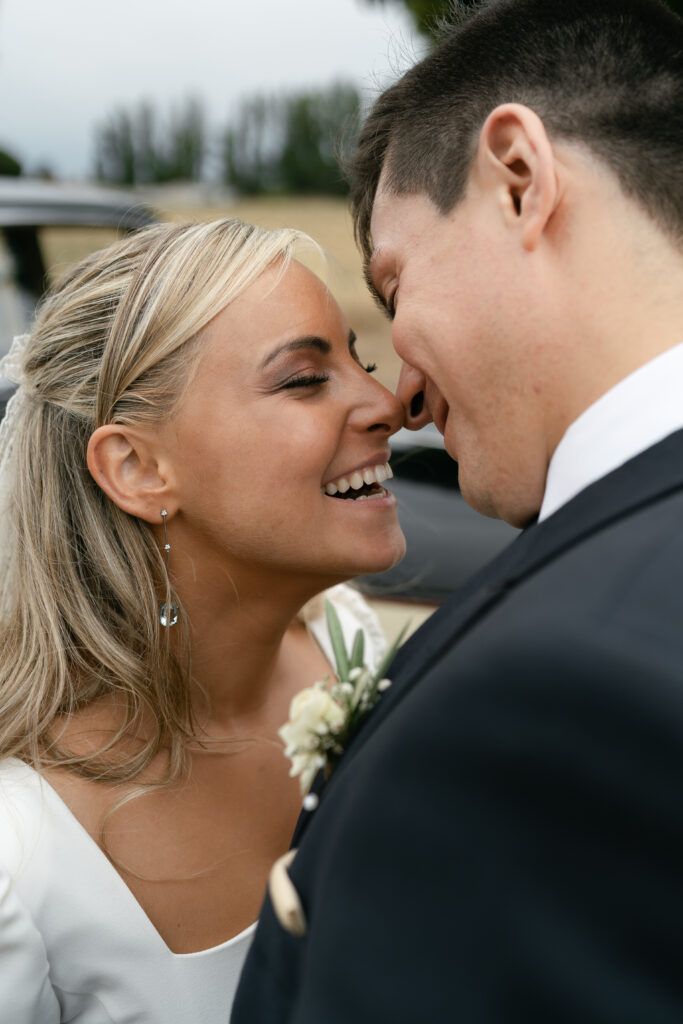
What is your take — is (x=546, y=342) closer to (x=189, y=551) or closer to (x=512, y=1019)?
(x=512, y=1019)

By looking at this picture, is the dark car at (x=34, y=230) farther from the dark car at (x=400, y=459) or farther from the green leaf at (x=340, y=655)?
the green leaf at (x=340, y=655)

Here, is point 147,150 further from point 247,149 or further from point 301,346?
point 301,346

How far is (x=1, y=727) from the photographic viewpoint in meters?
2.10

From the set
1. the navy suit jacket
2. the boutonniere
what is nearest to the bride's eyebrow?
the boutonniere

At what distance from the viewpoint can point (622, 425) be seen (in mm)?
1225

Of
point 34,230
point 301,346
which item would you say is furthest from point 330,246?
point 301,346

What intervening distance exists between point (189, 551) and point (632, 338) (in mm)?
1342

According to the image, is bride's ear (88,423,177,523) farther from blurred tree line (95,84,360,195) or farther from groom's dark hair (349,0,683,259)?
blurred tree line (95,84,360,195)

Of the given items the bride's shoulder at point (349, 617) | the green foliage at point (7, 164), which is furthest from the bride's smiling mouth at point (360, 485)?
the green foliage at point (7, 164)

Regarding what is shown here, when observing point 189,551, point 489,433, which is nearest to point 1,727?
point 189,551

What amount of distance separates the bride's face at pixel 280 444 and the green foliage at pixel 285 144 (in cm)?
2906

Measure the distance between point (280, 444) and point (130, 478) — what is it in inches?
16.6

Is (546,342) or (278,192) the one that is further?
(278,192)

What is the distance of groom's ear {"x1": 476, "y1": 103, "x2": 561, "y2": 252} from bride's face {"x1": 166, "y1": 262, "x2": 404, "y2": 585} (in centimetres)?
82
